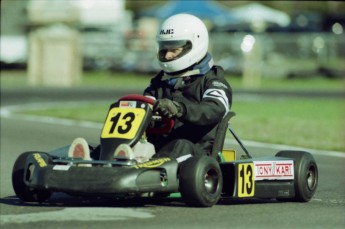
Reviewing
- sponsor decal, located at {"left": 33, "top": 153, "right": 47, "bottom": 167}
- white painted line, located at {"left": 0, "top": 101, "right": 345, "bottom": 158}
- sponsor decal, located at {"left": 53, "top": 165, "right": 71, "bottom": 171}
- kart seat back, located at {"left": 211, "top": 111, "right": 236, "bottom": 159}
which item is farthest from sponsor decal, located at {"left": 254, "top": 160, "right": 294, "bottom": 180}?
white painted line, located at {"left": 0, "top": 101, "right": 345, "bottom": 158}

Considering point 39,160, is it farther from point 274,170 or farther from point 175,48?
point 274,170

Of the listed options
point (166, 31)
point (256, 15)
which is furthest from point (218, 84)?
point (256, 15)

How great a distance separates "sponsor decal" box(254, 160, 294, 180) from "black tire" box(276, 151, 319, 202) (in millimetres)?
54

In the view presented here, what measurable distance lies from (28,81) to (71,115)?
14.9 metres

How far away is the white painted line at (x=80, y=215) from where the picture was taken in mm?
7301

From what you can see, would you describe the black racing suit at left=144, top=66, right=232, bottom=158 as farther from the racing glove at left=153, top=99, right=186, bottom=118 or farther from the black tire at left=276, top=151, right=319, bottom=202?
the black tire at left=276, top=151, right=319, bottom=202

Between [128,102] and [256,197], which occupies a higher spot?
[128,102]

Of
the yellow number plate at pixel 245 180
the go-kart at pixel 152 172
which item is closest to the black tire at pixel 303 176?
the go-kart at pixel 152 172

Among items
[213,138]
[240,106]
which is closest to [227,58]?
[240,106]

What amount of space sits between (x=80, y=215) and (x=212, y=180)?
1091mm

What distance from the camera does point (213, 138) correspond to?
28.1 ft

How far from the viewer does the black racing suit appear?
27.2 feet

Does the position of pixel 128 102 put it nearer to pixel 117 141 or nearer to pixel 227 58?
pixel 117 141

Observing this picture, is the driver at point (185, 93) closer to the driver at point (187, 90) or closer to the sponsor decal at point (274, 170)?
the driver at point (187, 90)
